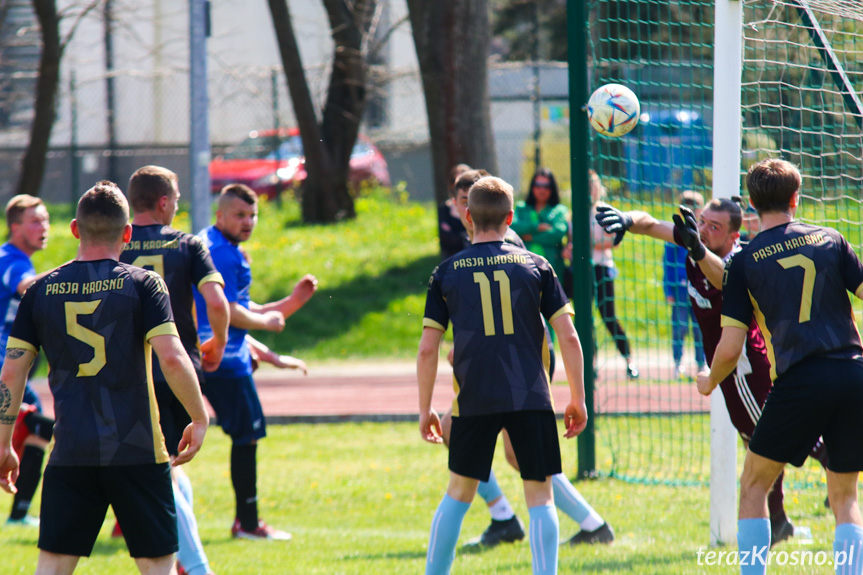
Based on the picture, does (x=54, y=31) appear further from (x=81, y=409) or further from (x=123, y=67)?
(x=81, y=409)

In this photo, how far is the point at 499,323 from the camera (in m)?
4.07

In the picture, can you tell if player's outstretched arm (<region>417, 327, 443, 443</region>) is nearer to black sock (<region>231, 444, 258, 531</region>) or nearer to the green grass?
the green grass

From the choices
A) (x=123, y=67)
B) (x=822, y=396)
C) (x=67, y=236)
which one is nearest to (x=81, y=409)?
(x=822, y=396)

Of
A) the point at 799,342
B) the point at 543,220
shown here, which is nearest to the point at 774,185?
the point at 799,342

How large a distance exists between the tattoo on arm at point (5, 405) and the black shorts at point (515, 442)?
1.84 meters

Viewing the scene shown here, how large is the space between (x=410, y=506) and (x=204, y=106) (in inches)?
208

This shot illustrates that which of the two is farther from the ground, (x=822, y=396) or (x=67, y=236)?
(x=67, y=236)

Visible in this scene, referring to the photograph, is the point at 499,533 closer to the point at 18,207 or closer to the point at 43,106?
the point at 18,207

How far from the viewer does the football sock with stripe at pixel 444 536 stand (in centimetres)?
412

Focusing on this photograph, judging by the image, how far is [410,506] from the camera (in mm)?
6461

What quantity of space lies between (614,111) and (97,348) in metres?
3.12

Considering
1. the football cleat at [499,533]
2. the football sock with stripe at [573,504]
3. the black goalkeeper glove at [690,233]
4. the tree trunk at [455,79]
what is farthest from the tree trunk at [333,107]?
the black goalkeeper glove at [690,233]

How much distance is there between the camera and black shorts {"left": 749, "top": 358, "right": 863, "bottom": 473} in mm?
3746

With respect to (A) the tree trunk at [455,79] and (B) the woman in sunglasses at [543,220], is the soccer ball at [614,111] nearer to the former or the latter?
(B) the woman in sunglasses at [543,220]
